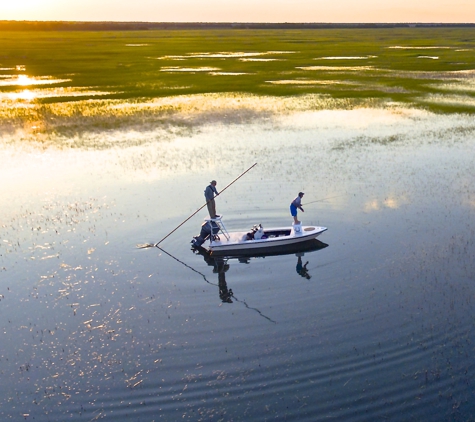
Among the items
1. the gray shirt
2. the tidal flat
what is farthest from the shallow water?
the gray shirt

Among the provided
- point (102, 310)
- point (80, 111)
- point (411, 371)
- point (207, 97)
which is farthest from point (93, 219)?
point (207, 97)

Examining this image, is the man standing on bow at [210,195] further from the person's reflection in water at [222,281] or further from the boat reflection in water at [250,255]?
the person's reflection in water at [222,281]

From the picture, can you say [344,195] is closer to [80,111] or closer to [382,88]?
[80,111]

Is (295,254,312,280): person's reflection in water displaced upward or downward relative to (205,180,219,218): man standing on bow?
downward

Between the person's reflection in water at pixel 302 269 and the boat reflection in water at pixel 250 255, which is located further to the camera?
the boat reflection in water at pixel 250 255

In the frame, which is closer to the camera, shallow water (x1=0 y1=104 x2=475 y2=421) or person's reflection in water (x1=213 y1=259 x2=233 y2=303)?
shallow water (x1=0 y1=104 x2=475 y2=421)

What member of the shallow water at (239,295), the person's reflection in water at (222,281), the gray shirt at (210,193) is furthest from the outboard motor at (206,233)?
the person's reflection in water at (222,281)

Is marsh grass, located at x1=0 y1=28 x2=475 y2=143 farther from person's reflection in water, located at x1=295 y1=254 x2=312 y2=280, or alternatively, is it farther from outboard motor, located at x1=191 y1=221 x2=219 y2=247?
person's reflection in water, located at x1=295 y1=254 x2=312 y2=280
